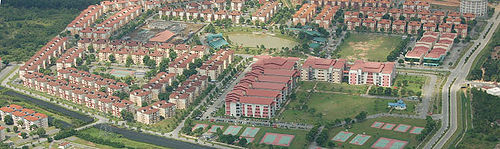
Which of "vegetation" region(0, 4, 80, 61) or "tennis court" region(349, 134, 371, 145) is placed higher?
"vegetation" region(0, 4, 80, 61)

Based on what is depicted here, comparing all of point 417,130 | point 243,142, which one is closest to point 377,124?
point 417,130

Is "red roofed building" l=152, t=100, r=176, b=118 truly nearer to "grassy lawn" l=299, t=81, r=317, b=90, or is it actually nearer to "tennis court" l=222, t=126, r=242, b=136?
"tennis court" l=222, t=126, r=242, b=136

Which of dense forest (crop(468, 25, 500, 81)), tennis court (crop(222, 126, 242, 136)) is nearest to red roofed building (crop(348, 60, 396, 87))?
dense forest (crop(468, 25, 500, 81))

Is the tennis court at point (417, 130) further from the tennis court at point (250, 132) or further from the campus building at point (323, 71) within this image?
the campus building at point (323, 71)

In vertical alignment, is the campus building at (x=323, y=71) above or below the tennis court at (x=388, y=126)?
above

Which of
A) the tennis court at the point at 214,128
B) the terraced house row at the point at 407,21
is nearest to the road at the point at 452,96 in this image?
the terraced house row at the point at 407,21

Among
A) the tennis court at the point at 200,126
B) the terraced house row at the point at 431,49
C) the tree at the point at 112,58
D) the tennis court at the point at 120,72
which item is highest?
the terraced house row at the point at 431,49
